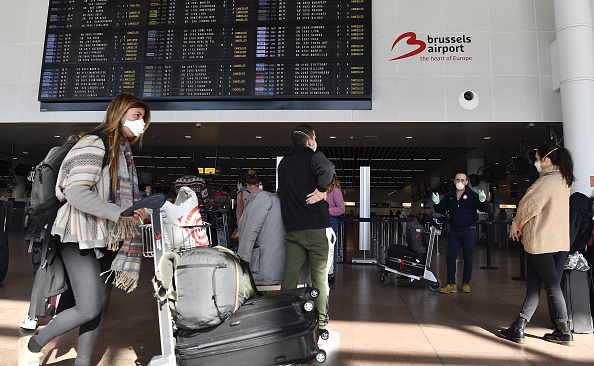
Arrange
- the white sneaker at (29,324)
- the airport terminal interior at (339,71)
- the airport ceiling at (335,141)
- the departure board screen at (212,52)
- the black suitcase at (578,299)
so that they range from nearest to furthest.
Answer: the white sneaker at (29,324) < the black suitcase at (578,299) < the airport terminal interior at (339,71) < the departure board screen at (212,52) < the airport ceiling at (335,141)

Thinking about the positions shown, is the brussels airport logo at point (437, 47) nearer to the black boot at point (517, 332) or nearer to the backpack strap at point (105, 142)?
the black boot at point (517, 332)

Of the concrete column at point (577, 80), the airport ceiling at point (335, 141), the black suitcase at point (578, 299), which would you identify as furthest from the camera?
the airport ceiling at point (335, 141)

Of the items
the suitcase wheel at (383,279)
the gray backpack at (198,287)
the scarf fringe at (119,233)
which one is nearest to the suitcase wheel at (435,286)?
the suitcase wheel at (383,279)

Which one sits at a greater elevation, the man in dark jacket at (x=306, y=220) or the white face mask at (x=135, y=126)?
the white face mask at (x=135, y=126)

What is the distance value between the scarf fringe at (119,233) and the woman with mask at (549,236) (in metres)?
2.70

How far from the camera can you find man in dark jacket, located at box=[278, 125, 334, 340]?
8.20 ft

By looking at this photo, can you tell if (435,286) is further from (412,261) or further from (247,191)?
(247,191)

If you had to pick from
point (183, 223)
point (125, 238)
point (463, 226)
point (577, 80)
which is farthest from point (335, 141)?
point (125, 238)

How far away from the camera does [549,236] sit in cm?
287

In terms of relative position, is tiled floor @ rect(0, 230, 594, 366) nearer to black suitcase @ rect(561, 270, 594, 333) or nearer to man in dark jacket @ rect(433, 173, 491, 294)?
black suitcase @ rect(561, 270, 594, 333)

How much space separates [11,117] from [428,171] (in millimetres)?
16565

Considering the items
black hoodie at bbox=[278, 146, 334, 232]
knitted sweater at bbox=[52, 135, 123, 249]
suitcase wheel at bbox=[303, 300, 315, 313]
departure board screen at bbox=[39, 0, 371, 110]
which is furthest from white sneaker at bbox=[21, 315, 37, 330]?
departure board screen at bbox=[39, 0, 371, 110]

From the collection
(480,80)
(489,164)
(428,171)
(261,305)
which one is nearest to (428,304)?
(261,305)

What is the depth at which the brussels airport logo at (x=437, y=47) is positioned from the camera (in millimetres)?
7039
